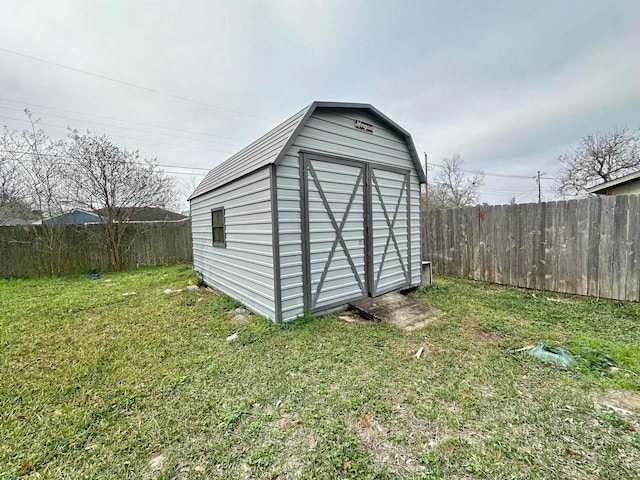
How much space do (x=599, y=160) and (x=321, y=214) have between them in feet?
71.1

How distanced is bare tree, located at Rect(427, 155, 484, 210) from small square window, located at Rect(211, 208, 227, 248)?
19.1 m

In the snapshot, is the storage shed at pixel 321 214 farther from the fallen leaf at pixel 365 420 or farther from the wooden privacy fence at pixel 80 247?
the wooden privacy fence at pixel 80 247

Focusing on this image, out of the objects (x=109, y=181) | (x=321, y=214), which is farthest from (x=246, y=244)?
(x=109, y=181)

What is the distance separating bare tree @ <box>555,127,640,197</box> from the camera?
14641mm

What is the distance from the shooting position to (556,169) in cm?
1816

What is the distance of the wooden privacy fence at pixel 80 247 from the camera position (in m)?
8.16

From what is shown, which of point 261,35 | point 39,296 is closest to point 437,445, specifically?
point 39,296

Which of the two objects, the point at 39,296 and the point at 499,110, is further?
the point at 499,110

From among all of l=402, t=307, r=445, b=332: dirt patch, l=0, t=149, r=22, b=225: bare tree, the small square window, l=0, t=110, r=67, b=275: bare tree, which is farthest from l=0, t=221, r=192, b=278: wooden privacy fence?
l=402, t=307, r=445, b=332: dirt patch

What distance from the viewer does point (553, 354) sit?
8.86ft

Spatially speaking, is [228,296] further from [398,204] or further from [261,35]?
[261,35]

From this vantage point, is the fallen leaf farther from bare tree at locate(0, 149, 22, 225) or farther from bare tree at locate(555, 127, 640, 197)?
bare tree at locate(555, 127, 640, 197)

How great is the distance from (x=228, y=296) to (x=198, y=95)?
1131cm

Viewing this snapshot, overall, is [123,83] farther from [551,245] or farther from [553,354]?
[551,245]
